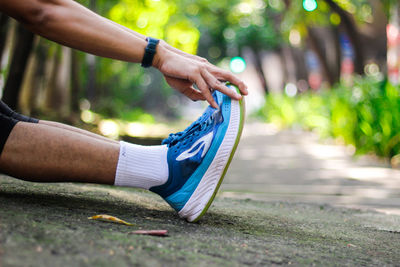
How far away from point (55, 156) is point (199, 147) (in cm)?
51

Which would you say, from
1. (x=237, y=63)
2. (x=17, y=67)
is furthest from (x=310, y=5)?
(x=237, y=63)

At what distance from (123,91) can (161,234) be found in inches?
670

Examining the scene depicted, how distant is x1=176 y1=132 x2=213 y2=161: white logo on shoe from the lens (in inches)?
71.8

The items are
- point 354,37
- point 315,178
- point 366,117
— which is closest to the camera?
point 315,178

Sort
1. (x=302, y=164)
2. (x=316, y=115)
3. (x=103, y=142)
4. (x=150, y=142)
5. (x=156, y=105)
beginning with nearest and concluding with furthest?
(x=103, y=142) → (x=302, y=164) → (x=150, y=142) → (x=316, y=115) → (x=156, y=105)

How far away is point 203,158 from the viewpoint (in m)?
1.83

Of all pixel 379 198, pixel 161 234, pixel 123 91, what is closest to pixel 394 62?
pixel 379 198

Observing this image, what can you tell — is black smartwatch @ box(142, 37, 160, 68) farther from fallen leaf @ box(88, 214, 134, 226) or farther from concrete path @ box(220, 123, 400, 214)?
concrete path @ box(220, 123, 400, 214)

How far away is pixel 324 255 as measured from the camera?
1562 millimetres

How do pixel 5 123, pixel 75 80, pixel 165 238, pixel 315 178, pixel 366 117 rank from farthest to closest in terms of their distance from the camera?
pixel 75 80, pixel 366 117, pixel 315 178, pixel 5 123, pixel 165 238

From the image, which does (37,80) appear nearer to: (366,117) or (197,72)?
(366,117)

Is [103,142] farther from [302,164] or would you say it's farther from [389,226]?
[302,164]

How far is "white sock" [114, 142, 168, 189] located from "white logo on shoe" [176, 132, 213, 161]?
84 mm

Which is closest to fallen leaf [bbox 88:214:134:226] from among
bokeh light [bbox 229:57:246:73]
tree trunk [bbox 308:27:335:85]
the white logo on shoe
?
the white logo on shoe
